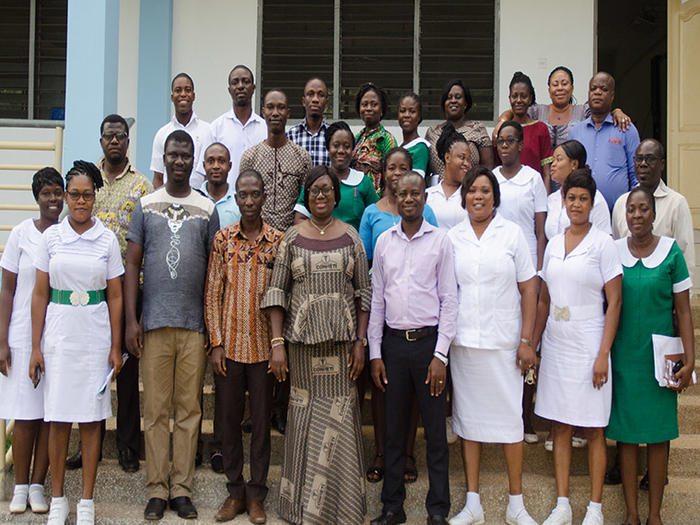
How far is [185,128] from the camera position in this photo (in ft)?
18.0

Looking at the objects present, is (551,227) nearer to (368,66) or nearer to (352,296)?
(352,296)

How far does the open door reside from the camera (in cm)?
727

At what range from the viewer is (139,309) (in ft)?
14.5

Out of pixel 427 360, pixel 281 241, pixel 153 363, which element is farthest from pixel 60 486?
pixel 427 360

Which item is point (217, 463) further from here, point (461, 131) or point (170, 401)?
point (461, 131)

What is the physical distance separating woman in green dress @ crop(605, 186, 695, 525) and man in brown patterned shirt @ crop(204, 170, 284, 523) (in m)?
2.01

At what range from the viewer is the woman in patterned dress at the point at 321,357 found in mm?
4031

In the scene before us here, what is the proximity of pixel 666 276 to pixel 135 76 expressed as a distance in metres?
5.86

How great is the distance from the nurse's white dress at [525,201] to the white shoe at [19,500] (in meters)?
3.29

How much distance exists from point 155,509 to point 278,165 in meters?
2.25

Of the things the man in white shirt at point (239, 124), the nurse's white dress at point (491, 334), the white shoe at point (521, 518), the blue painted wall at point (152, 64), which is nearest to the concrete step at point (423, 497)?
the white shoe at point (521, 518)

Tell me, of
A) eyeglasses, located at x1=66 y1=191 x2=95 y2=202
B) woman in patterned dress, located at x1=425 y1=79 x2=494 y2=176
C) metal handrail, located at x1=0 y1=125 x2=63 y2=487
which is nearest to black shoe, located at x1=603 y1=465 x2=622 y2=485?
woman in patterned dress, located at x1=425 y1=79 x2=494 y2=176

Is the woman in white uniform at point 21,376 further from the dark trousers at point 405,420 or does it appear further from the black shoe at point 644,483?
the black shoe at point 644,483

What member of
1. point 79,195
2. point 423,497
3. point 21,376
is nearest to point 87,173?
point 79,195
